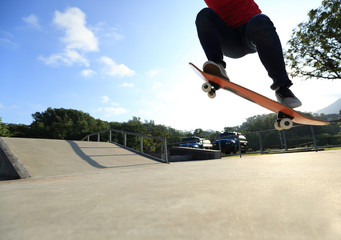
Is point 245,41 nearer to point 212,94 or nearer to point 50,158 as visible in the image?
point 212,94

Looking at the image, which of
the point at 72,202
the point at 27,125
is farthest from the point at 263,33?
the point at 27,125

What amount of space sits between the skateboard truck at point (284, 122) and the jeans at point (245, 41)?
364mm

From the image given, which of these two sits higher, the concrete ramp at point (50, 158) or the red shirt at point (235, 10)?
the red shirt at point (235, 10)

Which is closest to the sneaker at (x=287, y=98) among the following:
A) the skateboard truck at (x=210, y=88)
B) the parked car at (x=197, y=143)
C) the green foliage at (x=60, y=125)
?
the skateboard truck at (x=210, y=88)

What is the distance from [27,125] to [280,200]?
46.8m

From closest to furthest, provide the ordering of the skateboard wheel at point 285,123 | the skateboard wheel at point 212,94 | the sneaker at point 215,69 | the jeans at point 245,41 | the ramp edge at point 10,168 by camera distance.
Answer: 1. the jeans at point 245,41
2. the skateboard wheel at point 285,123
3. the sneaker at point 215,69
4. the skateboard wheel at point 212,94
5. the ramp edge at point 10,168

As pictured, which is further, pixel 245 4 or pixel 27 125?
pixel 27 125

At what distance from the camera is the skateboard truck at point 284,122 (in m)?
2.25

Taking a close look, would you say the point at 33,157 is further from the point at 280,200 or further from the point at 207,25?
the point at 280,200

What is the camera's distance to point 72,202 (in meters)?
1.10

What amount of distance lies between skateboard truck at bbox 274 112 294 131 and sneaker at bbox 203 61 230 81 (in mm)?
754

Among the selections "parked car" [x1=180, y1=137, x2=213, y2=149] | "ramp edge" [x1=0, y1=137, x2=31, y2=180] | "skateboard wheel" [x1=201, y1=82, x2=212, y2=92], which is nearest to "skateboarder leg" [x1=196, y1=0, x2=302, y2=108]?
"skateboard wheel" [x1=201, y1=82, x2=212, y2=92]

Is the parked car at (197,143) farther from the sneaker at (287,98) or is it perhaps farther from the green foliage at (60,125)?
the green foliage at (60,125)

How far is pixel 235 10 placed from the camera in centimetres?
240
